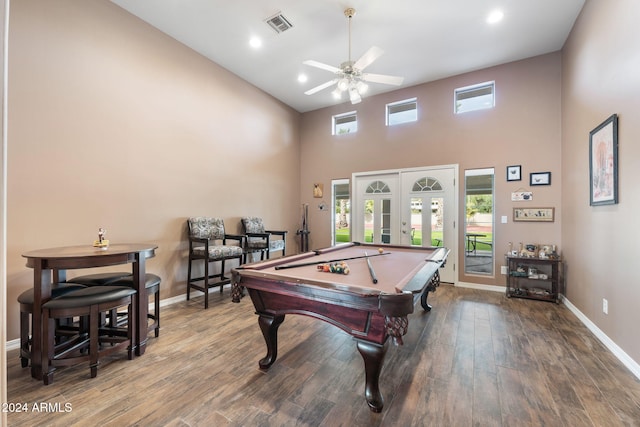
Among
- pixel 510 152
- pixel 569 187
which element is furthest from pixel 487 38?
pixel 569 187

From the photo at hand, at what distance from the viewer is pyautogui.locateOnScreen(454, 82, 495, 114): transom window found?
4463mm

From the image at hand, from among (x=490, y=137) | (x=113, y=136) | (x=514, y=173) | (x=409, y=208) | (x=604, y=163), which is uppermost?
(x=490, y=137)

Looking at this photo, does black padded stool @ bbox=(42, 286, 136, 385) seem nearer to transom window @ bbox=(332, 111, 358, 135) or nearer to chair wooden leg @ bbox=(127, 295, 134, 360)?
chair wooden leg @ bbox=(127, 295, 134, 360)

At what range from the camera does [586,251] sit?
3.04 m

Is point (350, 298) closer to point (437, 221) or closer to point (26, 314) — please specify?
point (26, 314)

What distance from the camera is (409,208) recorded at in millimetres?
5070

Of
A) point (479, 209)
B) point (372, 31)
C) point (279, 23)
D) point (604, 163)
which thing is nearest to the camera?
point (604, 163)

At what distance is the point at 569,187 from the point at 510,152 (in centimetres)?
98

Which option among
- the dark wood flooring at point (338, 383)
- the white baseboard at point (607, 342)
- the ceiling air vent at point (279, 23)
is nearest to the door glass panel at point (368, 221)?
the dark wood flooring at point (338, 383)

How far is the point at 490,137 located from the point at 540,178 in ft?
3.24

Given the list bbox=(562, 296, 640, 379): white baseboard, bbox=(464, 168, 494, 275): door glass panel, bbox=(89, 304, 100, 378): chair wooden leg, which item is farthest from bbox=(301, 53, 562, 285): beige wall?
bbox=(89, 304, 100, 378): chair wooden leg

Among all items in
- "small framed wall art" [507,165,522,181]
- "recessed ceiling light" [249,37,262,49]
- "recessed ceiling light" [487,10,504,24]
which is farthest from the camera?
"small framed wall art" [507,165,522,181]

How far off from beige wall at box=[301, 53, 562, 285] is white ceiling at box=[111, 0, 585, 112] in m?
0.36

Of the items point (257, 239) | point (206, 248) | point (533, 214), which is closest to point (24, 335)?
point (206, 248)
